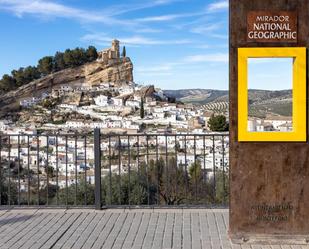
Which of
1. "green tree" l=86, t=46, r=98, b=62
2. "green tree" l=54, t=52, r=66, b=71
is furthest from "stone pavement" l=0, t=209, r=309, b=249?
"green tree" l=86, t=46, r=98, b=62

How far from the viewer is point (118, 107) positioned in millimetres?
92250

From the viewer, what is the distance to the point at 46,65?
118 metres

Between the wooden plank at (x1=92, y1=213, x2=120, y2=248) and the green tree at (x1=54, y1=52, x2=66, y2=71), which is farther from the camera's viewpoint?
the green tree at (x1=54, y1=52, x2=66, y2=71)

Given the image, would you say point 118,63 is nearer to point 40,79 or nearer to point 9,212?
point 40,79

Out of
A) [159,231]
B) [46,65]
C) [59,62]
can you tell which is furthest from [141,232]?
[59,62]

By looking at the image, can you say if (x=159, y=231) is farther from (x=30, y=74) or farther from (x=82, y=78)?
(x=82, y=78)

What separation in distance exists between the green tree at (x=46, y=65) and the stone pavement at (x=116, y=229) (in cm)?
11469

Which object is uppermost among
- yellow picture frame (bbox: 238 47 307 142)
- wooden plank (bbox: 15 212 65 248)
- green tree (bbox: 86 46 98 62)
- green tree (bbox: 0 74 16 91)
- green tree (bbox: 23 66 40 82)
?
green tree (bbox: 86 46 98 62)

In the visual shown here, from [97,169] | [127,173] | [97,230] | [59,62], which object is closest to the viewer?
[97,230]

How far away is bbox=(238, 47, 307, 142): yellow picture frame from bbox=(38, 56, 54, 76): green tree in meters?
117

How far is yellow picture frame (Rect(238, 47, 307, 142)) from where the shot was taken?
5125mm

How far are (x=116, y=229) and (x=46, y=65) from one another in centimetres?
11634

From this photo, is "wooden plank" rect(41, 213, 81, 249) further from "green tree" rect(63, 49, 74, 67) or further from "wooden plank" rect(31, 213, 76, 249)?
"green tree" rect(63, 49, 74, 67)

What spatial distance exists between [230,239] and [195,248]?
46 centimetres
